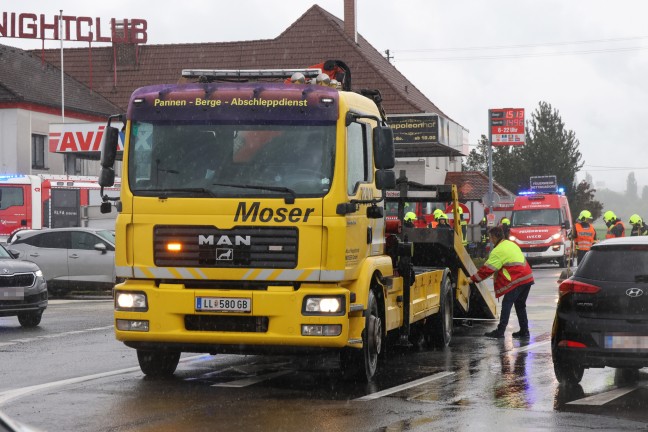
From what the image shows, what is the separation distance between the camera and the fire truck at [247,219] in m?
10.6

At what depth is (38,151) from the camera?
51.2 metres

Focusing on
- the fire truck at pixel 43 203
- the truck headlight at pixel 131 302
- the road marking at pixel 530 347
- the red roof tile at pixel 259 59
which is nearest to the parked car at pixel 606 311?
the truck headlight at pixel 131 302

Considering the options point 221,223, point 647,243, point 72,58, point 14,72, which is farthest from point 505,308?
point 72,58

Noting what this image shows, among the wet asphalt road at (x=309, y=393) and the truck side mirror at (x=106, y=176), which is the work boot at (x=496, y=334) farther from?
the truck side mirror at (x=106, y=176)

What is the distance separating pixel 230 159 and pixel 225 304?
130 cm

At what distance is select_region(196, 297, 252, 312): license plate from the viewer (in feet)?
34.8

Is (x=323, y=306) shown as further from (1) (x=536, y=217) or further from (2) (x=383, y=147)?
(1) (x=536, y=217)

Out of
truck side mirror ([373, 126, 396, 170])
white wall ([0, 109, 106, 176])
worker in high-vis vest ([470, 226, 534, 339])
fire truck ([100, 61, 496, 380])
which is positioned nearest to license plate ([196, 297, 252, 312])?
fire truck ([100, 61, 496, 380])

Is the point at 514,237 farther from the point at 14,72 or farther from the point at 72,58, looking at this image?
the point at 72,58

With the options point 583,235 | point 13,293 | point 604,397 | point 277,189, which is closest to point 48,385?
point 277,189

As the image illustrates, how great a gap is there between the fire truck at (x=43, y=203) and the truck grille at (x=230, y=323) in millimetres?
27158

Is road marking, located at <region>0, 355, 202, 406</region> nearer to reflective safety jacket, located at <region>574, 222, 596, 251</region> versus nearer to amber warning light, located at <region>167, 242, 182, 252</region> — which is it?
amber warning light, located at <region>167, 242, 182, 252</region>

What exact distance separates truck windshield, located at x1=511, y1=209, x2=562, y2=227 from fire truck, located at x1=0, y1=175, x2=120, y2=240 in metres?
14.6

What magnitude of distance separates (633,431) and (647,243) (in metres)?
2.52
